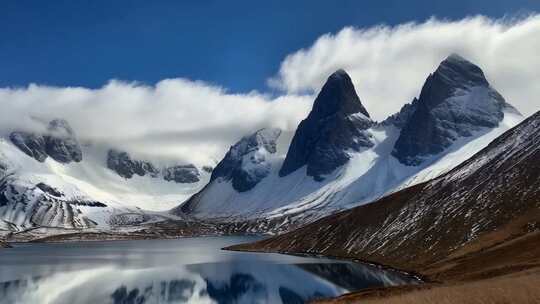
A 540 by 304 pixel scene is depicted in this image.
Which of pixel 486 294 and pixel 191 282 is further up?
pixel 191 282

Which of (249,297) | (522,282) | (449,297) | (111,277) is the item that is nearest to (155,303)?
(249,297)

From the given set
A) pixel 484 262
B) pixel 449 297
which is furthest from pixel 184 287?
pixel 449 297

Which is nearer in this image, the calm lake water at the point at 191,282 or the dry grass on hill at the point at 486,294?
the dry grass on hill at the point at 486,294

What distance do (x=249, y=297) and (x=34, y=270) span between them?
302 feet

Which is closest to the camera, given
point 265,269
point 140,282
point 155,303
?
point 155,303

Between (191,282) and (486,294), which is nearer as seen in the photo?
(486,294)

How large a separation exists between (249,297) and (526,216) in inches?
2742

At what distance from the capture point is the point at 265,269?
578 feet

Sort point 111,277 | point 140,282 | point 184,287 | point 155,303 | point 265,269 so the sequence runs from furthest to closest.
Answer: point 265,269 < point 111,277 < point 140,282 < point 184,287 < point 155,303

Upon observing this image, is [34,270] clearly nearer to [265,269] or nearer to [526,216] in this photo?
[265,269]

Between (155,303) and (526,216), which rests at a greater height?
(526,216)

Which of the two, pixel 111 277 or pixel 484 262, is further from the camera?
pixel 111 277

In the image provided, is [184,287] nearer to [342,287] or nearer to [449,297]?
[342,287]

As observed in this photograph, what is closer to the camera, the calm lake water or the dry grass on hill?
the dry grass on hill
